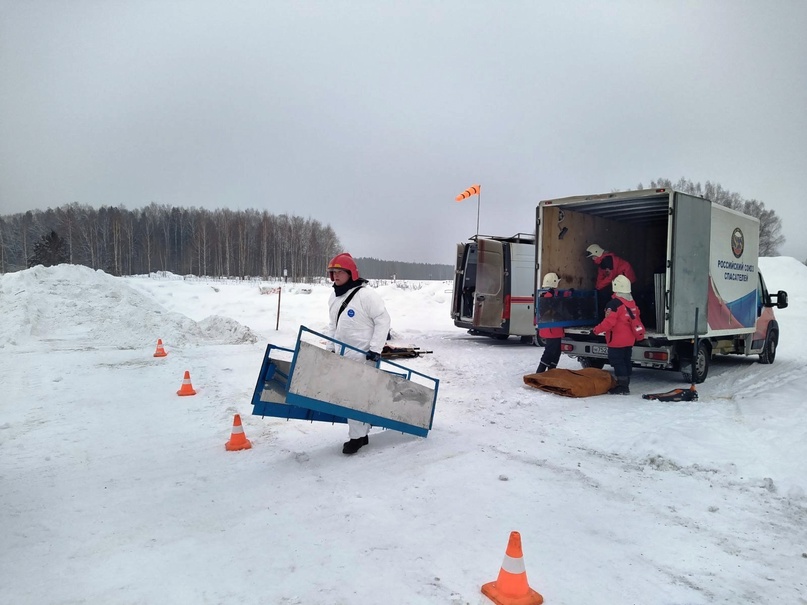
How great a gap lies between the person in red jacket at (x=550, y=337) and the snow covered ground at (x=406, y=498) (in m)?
0.70

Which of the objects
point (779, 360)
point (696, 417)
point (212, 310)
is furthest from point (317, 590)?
point (212, 310)

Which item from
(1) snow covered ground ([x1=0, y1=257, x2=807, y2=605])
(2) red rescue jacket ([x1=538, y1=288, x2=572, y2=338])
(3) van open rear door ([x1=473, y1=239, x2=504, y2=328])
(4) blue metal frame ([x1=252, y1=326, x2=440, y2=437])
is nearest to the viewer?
(1) snow covered ground ([x1=0, y1=257, x2=807, y2=605])

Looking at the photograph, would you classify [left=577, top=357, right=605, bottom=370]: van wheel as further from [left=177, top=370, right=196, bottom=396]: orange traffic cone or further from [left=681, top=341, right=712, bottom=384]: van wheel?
[left=177, top=370, right=196, bottom=396]: orange traffic cone

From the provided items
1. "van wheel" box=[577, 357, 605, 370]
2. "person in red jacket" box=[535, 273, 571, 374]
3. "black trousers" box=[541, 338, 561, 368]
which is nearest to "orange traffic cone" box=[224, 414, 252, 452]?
"person in red jacket" box=[535, 273, 571, 374]

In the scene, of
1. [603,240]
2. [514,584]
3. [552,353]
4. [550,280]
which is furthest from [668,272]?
[514,584]

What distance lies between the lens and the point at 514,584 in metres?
2.51

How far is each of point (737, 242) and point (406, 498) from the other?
27.0 feet

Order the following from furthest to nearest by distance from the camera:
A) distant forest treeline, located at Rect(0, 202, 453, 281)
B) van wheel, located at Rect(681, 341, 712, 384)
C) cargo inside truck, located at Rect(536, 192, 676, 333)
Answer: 1. distant forest treeline, located at Rect(0, 202, 453, 281)
2. cargo inside truck, located at Rect(536, 192, 676, 333)
3. van wheel, located at Rect(681, 341, 712, 384)

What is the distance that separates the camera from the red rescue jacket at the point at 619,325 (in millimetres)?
7328

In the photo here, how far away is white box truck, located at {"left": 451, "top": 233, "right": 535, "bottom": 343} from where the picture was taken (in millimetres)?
12492

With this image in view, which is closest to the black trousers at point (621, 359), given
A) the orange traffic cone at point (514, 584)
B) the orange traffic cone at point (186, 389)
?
the orange traffic cone at point (514, 584)

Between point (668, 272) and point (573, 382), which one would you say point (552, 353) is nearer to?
point (573, 382)

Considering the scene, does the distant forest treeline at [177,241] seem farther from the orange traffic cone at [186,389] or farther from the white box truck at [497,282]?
the orange traffic cone at [186,389]

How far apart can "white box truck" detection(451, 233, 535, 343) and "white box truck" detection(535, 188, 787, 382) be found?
8.58 ft
